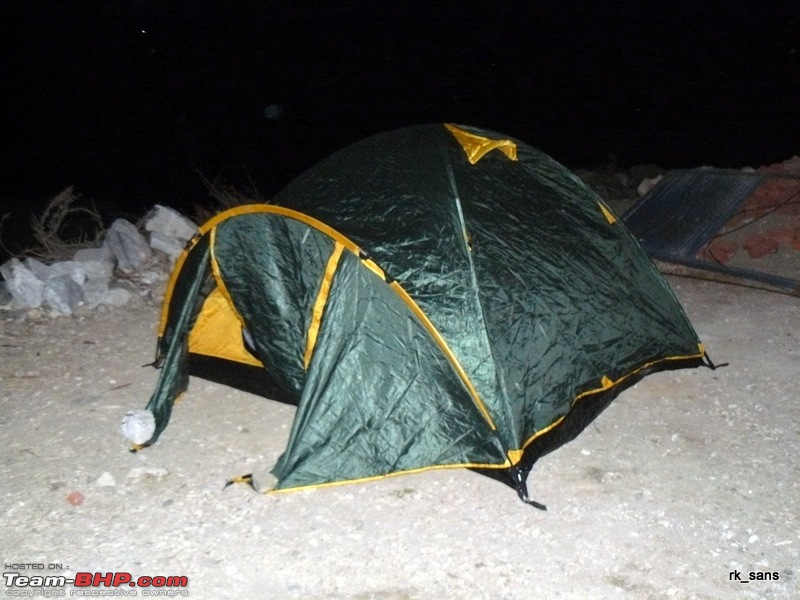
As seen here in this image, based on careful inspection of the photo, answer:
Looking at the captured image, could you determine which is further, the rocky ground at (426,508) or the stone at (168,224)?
the stone at (168,224)

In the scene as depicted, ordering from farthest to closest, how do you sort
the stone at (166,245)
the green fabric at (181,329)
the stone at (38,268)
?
the stone at (166,245) < the stone at (38,268) < the green fabric at (181,329)

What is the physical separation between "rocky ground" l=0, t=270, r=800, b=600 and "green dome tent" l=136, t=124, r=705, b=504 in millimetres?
184

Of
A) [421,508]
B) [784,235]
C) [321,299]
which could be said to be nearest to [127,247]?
[321,299]

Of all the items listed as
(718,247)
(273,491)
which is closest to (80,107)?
(718,247)

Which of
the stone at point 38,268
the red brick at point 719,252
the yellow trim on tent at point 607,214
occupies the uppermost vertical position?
the yellow trim on tent at point 607,214

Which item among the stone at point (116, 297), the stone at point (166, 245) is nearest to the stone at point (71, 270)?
the stone at point (116, 297)

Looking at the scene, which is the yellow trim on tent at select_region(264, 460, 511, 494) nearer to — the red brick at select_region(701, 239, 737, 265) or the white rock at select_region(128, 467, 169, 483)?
the white rock at select_region(128, 467, 169, 483)

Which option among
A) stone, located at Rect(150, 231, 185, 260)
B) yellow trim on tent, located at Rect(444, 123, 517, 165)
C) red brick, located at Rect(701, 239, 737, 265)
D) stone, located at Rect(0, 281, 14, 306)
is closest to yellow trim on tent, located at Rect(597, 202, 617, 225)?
yellow trim on tent, located at Rect(444, 123, 517, 165)

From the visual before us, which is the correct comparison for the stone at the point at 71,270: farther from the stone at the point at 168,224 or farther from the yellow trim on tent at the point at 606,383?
the yellow trim on tent at the point at 606,383

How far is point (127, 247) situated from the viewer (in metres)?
7.95

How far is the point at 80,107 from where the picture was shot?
2973cm

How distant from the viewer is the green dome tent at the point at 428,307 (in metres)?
4.26

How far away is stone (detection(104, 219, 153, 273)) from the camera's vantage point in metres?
7.88

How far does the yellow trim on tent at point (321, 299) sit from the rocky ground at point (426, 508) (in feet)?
2.31
